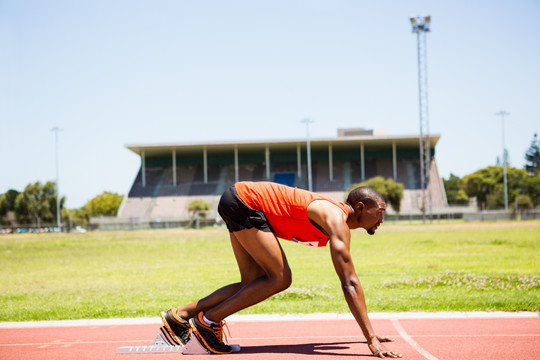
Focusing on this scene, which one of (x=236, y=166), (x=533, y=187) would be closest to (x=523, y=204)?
(x=533, y=187)

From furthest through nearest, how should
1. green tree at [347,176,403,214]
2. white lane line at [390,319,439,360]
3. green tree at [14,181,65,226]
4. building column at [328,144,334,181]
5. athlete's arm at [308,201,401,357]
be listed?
building column at [328,144,334,181]
green tree at [14,181,65,226]
green tree at [347,176,403,214]
white lane line at [390,319,439,360]
athlete's arm at [308,201,401,357]

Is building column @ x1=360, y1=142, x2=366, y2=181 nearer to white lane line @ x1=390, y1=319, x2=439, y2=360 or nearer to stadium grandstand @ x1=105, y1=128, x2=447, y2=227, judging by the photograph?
stadium grandstand @ x1=105, y1=128, x2=447, y2=227

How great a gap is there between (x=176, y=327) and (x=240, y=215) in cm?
130

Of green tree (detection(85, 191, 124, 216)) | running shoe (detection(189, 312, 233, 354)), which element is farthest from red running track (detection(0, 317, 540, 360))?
green tree (detection(85, 191, 124, 216))

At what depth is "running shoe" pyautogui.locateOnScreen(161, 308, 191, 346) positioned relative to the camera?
5.62 m

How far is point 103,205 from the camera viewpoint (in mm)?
109438

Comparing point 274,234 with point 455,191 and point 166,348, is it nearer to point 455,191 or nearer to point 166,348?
point 166,348

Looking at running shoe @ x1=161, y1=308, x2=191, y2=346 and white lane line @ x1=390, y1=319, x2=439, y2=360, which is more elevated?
running shoe @ x1=161, y1=308, x2=191, y2=346

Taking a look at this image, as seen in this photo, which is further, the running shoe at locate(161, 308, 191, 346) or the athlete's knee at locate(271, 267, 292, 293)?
the running shoe at locate(161, 308, 191, 346)

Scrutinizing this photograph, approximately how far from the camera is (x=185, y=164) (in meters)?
82.2

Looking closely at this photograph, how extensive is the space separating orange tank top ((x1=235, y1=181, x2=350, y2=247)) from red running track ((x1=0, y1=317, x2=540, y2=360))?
108cm

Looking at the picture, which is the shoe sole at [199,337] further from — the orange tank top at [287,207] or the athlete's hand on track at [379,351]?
the athlete's hand on track at [379,351]

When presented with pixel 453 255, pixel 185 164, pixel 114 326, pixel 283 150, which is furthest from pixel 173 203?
pixel 114 326

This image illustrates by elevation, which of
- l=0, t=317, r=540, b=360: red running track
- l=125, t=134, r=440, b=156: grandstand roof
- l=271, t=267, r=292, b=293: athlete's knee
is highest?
l=125, t=134, r=440, b=156: grandstand roof
